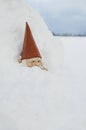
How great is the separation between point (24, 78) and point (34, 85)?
107 millimetres

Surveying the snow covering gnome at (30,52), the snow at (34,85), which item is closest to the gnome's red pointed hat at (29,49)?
the snow covering gnome at (30,52)

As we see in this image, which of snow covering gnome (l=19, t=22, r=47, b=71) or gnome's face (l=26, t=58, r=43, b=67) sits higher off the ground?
snow covering gnome (l=19, t=22, r=47, b=71)

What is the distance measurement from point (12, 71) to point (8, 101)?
292mm

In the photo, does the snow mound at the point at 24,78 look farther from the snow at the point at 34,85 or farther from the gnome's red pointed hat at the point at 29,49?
the gnome's red pointed hat at the point at 29,49

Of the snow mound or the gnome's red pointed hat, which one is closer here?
the snow mound

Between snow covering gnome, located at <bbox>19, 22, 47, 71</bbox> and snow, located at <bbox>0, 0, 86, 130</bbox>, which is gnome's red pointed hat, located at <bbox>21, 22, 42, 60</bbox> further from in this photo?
snow, located at <bbox>0, 0, 86, 130</bbox>

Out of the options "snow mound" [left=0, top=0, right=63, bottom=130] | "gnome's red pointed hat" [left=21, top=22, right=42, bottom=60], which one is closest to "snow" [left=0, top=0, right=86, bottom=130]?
"snow mound" [left=0, top=0, right=63, bottom=130]

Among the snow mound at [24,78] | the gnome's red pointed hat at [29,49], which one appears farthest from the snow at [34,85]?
the gnome's red pointed hat at [29,49]

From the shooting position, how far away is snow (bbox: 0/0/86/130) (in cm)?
313

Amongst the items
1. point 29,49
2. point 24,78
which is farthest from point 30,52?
point 24,78

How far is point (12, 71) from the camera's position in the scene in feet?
10.7

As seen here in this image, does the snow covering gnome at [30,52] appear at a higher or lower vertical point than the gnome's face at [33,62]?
higher

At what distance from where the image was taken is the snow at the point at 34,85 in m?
3.13

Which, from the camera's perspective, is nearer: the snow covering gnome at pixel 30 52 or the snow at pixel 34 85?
the snow at pixel 34 85
